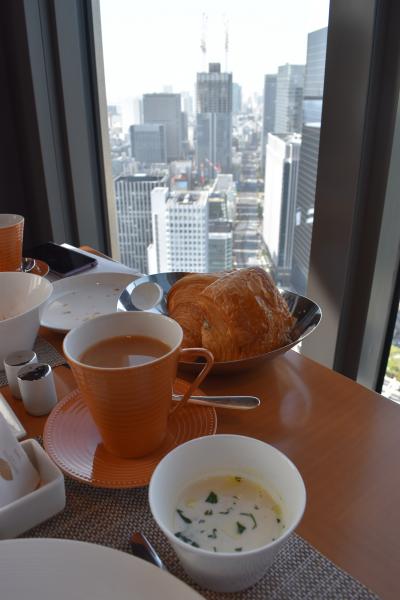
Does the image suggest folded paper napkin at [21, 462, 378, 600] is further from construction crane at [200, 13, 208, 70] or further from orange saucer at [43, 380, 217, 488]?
construction crane at [200, 13, 208, 70]

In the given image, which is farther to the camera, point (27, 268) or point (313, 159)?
point (313, 159)

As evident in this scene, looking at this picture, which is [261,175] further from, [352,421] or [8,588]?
[8,588]

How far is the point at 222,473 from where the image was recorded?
1.44 feet

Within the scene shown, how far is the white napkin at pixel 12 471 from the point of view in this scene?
443mm

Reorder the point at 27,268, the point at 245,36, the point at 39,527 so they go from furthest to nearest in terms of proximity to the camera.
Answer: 1. the point at 245,36
2. the point at 27,268
3. the point at 39,527

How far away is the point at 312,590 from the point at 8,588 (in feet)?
0.79

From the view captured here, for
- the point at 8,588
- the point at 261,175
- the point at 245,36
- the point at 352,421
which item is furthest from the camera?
the point at 261,175

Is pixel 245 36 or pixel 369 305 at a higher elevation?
pixel 245 36

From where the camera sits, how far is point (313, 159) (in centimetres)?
131

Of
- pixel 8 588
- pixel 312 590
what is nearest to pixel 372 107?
pixel 312 590

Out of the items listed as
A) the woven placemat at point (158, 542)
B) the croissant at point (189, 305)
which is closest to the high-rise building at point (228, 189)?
the croissant at point (189, 305)

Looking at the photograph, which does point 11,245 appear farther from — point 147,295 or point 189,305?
point 189,305

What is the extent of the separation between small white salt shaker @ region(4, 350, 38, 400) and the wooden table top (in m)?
0.02

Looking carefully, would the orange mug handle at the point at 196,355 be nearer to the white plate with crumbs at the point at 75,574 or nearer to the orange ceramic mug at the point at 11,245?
the white plate with crumbs at the point at 75,574
